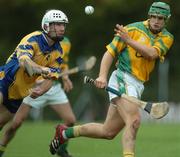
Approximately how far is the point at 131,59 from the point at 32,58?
48.8 inches

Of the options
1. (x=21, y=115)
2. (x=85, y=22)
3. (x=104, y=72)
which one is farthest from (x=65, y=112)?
(x=85, y=22)

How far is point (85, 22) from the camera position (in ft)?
107

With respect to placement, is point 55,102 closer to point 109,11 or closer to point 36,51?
point 36,51

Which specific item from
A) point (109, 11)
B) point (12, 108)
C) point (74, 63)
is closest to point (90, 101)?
point (74, 63)

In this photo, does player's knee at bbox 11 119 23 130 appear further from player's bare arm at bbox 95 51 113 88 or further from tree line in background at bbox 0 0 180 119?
tree line in background at bbox 0 0 180 119

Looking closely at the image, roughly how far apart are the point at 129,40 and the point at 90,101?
17.2 metres

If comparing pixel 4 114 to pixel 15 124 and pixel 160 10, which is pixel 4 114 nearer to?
pixel 15 124

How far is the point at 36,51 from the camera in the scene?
11109 mm

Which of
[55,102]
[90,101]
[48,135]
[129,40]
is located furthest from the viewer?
[90,101]

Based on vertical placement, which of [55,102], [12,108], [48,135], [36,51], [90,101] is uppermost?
[36,51]

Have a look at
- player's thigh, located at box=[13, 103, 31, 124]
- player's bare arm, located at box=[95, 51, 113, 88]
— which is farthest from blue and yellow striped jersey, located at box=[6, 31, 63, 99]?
player's thigh, located at box=[13, 103, 31, 124]

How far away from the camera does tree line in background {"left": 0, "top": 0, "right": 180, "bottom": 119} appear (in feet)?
104

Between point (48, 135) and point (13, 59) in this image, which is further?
point (48, 135)

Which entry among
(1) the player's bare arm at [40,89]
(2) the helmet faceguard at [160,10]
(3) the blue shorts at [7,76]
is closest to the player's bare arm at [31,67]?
(3) the blue shorts at [7,76]
